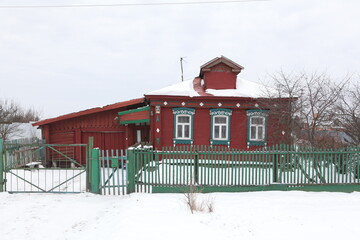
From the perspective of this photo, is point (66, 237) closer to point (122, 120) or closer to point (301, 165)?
point (301, 165)

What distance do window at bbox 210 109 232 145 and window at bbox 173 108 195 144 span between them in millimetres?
1146

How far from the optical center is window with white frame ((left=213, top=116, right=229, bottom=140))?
13.0m

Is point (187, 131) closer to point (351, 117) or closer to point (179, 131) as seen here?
point (179, 131)

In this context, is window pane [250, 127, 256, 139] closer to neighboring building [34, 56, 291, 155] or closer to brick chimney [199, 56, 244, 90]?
neighboring building [34, 56, 291, 155]

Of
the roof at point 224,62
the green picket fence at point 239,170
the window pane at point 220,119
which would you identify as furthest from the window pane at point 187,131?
the green picket fence at point 239,170

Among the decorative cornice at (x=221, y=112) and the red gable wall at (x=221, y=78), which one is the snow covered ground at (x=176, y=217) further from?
the red gable wall at (x=221, y=78)

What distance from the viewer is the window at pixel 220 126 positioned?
12.9m

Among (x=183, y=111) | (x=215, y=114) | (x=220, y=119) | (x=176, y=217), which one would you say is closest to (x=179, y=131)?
(x=183, y=111)

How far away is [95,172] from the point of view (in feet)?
24.7

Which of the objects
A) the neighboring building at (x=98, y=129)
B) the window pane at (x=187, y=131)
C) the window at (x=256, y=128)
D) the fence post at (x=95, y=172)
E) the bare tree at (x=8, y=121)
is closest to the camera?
the fence post at (x=95, y=172)

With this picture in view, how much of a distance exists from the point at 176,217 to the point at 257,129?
869 cm

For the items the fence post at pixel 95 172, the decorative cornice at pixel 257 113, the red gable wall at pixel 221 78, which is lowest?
the fence post at pixel 95 172

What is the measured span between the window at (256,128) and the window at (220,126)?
1.15 metres

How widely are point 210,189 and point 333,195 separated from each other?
12.5 ft
